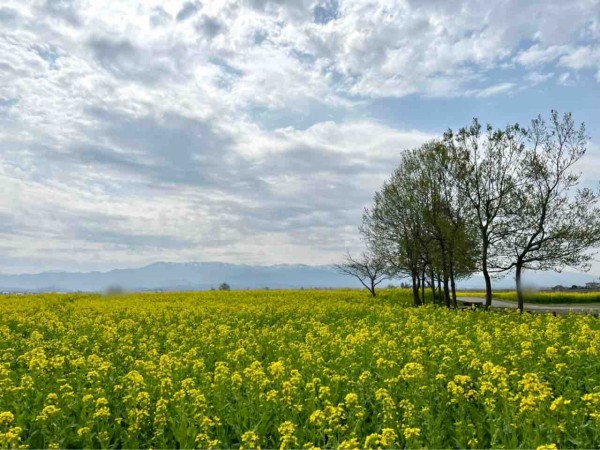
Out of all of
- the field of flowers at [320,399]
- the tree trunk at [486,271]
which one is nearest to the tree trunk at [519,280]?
the tree trunk at [486,271]

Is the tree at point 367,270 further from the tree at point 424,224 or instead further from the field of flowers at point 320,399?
the field of flowers at point 320,399

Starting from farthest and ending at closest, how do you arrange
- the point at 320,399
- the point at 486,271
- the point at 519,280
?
the point at 486,271
the point at 519,280
the point at 320,399

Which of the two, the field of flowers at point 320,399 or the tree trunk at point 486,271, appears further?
the tree trunk at point 486,271

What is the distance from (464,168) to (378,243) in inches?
585

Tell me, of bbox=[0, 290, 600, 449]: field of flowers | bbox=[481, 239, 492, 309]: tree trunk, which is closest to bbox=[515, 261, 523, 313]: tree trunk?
bbox=[481, 239, 492, 309]: tree trunk

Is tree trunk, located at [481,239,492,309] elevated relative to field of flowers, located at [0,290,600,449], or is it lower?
elevated

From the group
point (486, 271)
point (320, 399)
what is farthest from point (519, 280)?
point (320, 399)

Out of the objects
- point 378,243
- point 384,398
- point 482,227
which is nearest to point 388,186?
point 378,243

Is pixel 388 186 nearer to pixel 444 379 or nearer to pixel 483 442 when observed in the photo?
pixel 444 379

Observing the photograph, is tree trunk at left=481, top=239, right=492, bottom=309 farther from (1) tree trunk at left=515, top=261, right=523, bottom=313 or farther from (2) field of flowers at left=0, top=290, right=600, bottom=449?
(2) field of flowers at left=0, top=290, right=600, bottom=449

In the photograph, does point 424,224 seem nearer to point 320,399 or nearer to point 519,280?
point 519,280

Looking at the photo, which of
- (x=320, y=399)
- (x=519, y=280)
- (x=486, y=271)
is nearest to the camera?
(x=320, y=399)

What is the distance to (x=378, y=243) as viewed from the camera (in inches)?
2076

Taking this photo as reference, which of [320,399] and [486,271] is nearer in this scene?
[320,399]
